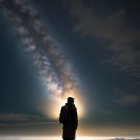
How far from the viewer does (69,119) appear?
15.1 meters

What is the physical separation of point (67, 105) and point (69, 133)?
1.46 metres

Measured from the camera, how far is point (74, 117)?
15.1 m

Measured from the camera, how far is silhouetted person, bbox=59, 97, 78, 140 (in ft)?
49.1

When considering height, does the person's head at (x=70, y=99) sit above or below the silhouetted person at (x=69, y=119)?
above

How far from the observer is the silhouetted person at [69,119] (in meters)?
15.0

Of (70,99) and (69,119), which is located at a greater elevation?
(70,99)

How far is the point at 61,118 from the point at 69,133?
0.89 metres

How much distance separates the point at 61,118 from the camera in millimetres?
15102

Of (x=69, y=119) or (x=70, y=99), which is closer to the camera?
(x=70, y=99)

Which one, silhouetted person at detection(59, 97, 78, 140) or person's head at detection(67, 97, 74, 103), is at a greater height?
person's head at detection(67, 97, 74, 103)

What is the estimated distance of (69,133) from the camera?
15.2 meters

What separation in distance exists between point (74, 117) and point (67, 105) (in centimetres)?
70

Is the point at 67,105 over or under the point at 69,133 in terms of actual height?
over

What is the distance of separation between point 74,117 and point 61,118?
66cm
